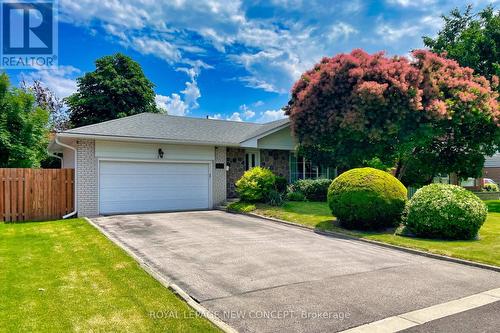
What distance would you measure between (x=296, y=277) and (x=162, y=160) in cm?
1003

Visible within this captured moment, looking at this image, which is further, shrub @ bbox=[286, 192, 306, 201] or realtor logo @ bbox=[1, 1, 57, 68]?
shrub @ bbox=[286, 192, 306, 201]

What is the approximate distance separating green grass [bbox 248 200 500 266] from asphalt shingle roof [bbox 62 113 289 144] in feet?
13.4

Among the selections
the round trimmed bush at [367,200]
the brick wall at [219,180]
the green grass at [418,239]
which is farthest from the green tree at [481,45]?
the brick wall at [219,180]

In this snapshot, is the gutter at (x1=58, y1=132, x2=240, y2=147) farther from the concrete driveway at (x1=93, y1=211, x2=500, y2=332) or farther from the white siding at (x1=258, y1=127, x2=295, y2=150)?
the concrete driveway at (x1=93, y1=211, x2=500, y2=332)

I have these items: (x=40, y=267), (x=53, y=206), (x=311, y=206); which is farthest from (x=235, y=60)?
(x=40, y=267)

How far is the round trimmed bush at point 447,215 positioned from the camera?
8914 mm

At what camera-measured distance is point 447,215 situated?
29.3 ft

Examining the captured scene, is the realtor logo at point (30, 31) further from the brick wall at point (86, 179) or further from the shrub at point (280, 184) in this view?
the shrub at point (280, 184)

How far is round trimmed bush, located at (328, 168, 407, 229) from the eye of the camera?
9.95 m

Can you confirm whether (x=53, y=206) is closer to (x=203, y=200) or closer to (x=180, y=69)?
(x=203, y=200)

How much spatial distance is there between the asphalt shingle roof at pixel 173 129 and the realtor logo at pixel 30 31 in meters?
3.41

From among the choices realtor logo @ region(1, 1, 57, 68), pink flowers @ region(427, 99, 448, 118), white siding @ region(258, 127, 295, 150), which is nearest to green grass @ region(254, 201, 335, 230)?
white siding @ region(258, 127, 295, 150)

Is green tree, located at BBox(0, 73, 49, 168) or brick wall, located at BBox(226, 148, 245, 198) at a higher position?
green tree, located at BBox(0, 73, 49, 168)

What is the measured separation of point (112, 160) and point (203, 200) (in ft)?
14.0
